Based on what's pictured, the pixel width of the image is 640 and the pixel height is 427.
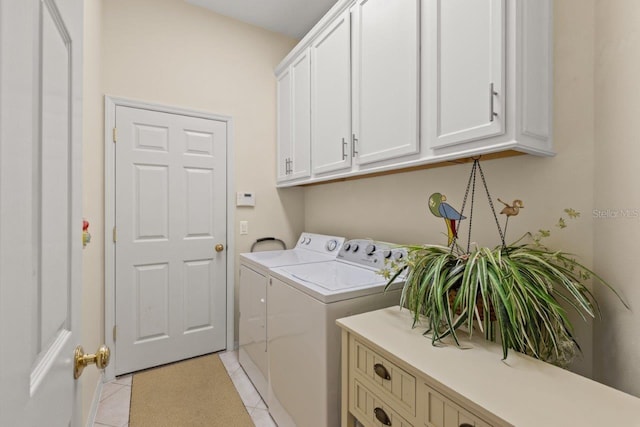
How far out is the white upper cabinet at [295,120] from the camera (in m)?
2.29

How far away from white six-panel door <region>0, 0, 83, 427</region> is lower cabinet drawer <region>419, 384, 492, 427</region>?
84 cm

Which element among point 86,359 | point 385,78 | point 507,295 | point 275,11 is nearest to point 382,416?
point 507,295

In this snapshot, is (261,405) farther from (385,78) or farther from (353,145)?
(385,78)

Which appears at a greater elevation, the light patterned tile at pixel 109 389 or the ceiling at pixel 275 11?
the ceiling at pixel 275 11

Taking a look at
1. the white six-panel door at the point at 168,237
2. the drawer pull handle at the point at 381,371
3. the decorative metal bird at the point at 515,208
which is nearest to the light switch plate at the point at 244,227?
the white six-panel door at the point at 168,237

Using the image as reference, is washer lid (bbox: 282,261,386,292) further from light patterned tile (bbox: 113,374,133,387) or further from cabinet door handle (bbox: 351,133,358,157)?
light patterned tile (bbox: 113,374,133,387)

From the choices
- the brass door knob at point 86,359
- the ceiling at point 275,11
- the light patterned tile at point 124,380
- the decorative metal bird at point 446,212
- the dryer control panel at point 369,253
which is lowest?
the light patterned tile at point 124,380

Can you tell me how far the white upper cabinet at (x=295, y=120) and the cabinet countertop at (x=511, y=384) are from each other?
157cm

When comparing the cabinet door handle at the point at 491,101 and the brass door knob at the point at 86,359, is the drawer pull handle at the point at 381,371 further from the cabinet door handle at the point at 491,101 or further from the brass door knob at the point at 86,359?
the cabinet door handle at the point at 491,101

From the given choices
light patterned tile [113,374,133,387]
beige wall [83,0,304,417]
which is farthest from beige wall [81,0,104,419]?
light patterned tile [113,374,133,387]

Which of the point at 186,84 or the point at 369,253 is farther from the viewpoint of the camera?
the point at 186,84

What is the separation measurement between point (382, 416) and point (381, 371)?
150 millimetres

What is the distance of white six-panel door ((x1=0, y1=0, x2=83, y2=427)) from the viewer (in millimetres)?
369

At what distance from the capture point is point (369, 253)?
73.4 inches
